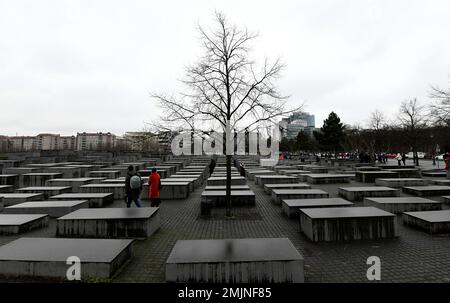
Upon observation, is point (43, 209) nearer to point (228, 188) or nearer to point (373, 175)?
point (228, 188)

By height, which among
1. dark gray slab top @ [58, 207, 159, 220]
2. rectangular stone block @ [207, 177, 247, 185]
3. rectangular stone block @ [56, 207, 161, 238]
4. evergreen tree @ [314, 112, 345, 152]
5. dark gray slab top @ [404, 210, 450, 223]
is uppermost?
evergreen tree @ [314, 112, 345, 152]

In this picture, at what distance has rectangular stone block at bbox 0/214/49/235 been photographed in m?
7.95

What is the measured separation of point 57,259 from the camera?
4.95 metres

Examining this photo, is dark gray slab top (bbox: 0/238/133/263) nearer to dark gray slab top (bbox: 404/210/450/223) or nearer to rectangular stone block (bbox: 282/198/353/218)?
rectangular stone block (bbox: 282/198/353/218)

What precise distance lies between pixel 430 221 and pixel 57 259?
360 inches

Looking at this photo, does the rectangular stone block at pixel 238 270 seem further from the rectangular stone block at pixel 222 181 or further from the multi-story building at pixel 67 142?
the multi-story building at pixel 67 142

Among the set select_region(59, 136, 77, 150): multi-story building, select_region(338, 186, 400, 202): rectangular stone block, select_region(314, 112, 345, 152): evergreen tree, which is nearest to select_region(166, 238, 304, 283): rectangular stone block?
select_region(338, 186, 400, 202): rectangular stone block

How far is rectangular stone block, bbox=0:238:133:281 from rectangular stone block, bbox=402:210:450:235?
802cm

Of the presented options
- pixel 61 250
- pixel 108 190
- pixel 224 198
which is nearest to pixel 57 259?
pixel 61 250

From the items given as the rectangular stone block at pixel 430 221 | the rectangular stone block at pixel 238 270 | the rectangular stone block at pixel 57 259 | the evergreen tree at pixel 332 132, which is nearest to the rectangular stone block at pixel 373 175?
the rectangular stone block at pixel 430 221

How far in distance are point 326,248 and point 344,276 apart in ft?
5.25
